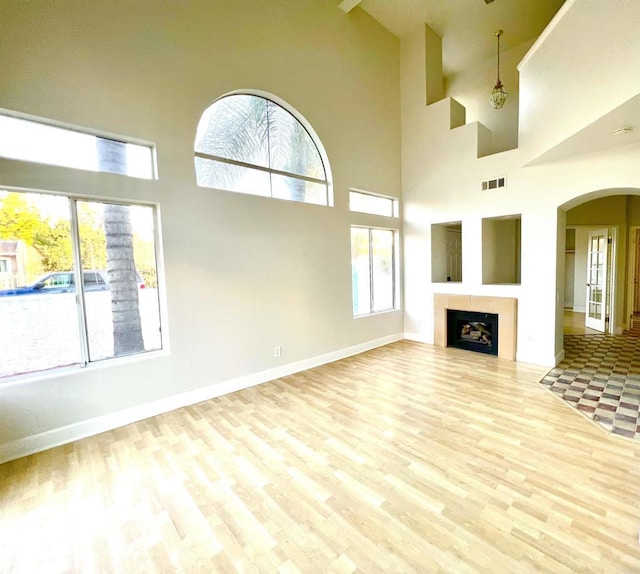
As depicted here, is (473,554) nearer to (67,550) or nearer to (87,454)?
(67,550)

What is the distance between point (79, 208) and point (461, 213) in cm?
552

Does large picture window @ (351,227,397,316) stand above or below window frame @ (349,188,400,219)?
below

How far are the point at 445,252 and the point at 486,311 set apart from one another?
158cm

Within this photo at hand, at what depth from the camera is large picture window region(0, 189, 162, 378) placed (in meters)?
2.64

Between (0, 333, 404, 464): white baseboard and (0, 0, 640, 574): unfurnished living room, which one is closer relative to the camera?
(0, 0, 640, 574): unfurnished living room

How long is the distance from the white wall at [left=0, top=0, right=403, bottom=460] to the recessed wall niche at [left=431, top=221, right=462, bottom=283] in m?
1.76

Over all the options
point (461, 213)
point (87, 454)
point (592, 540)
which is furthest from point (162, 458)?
point (461, 213)

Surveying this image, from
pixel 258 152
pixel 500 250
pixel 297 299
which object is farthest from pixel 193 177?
pixel 500 250

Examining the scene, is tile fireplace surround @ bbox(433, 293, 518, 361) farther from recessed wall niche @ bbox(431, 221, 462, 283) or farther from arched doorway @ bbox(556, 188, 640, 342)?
arched doorway @ bbox(556, 188, 640, 342)

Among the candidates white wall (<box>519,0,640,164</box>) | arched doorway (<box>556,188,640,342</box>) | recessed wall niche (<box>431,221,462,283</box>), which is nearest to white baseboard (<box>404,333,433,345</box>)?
recessed wall niche (<box>431,221,462,283</box>)

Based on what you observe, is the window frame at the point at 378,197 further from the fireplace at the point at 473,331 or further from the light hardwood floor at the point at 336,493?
the light hardwood floor at the point at 336,493

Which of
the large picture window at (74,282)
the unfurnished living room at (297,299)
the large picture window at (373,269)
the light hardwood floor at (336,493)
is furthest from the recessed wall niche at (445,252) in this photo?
the large picture window at (74,282)

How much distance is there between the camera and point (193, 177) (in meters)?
3.46

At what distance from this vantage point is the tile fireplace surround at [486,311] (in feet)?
15.8
